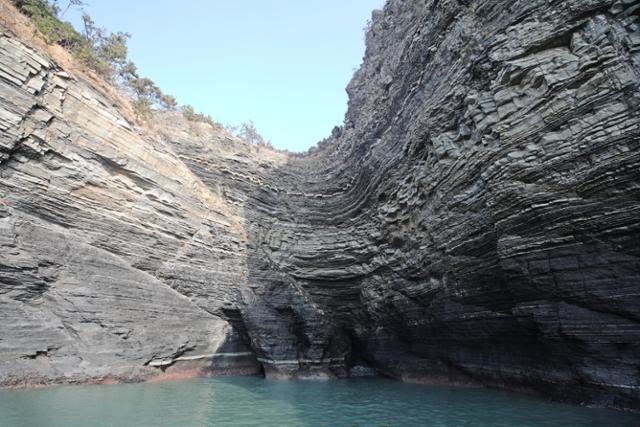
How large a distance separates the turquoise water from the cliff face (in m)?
1.20

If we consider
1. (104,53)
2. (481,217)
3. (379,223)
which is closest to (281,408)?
(481,217)

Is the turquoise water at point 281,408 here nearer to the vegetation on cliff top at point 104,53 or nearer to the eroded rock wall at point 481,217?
the eroded rock wall at point 481,217

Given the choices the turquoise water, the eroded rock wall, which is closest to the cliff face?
the eroded rock wall

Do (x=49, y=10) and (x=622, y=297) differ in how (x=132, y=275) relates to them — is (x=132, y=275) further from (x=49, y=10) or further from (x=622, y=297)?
(x=622, y=297)

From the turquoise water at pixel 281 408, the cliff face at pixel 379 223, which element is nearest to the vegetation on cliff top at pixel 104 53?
the cliff face at pixel 379 223

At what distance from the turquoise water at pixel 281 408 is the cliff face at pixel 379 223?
120 centimetres

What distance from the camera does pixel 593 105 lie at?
7.80m

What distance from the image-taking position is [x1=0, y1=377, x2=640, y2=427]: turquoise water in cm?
867

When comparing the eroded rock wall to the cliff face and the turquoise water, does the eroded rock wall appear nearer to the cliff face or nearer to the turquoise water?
the cliff face

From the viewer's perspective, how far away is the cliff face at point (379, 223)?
328 inches

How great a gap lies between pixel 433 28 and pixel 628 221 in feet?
26.2

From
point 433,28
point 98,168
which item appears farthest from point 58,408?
point 433,28

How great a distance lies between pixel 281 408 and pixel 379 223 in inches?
294

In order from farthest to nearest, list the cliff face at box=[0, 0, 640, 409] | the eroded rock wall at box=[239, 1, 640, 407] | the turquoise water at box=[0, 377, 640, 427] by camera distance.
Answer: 1. the turquoise water at box=[0, 377, 640, 427]
2. the cliff face at box=[0, 0, 640, 409]
3. the eroded rock wall at box=[239, 1, 640, 407]
